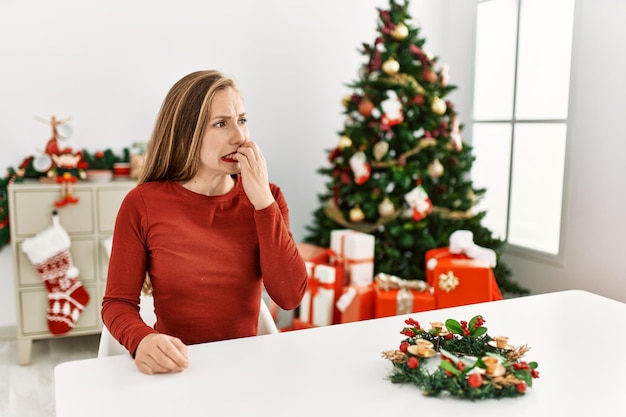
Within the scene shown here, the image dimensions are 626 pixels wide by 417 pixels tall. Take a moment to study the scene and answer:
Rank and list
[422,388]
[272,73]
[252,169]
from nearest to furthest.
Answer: [422,388] → [252,169] → [272,73]

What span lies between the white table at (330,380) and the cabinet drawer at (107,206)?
6.69 feet

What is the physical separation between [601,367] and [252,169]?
2.78 ft

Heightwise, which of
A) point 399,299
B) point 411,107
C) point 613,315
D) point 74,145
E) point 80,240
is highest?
point 411,107

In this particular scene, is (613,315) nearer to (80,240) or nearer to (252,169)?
(252,169)

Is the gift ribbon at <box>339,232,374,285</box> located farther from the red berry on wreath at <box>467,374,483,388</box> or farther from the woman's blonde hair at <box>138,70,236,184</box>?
the red berry on wreath at <box>467,374,483,388</box>

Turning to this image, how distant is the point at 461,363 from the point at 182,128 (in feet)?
2.81

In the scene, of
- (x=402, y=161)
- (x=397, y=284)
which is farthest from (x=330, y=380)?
(x=402, y=161)

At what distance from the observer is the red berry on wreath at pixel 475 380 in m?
0.99

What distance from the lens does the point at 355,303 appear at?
2936 millimetres

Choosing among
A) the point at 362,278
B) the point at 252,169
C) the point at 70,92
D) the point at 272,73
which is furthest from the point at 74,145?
the point at 252,169

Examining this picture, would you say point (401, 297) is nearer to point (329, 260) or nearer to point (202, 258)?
point (329, 260)

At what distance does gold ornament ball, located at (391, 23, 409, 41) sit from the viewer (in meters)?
3.12

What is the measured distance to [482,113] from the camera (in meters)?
3.93

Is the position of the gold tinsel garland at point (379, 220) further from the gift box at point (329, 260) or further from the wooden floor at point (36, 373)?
the wooden floor at point (36, 373)
